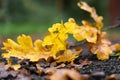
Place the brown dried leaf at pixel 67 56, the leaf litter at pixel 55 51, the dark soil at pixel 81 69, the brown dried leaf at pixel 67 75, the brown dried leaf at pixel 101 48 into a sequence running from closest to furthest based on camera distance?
the brown dried leaf at pixel 67 75 < the dark soil at pixel 81 69 < the leaf litter at pixel 55 51 < the brown dried leaf at pixel 67 56 < the brown dried leaf at pixel 101 48

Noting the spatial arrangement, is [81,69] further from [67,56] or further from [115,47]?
[115,47]

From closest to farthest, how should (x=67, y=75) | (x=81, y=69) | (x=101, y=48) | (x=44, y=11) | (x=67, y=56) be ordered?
(x=67, y=75) → (x=81, y=69) → (x=67, y=56) → (x=101, y=48) → (x=44, y=11)

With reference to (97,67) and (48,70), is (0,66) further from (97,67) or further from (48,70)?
(97,67)

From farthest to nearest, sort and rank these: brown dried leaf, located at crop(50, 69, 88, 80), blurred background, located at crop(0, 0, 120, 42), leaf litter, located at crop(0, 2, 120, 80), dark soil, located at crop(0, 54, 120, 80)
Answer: blurred background, located at crop(0, 0, 120, 42) < leaf litter, located at crop(0, 2, 120, 80) < dark soil, located at crop(0, 54, 120, 80) < brown dried leaf, located at crop(50, 69, 88, 80)

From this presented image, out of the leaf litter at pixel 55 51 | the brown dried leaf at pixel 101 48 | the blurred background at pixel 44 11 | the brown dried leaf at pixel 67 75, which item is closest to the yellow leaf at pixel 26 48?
the leaf litter at pixel 55 51

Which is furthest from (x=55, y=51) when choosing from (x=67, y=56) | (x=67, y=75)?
(x=67, y=75)

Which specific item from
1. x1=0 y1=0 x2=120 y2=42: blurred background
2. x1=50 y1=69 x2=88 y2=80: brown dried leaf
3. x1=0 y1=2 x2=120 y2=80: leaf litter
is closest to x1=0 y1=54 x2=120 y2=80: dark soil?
x1=0 y1=2 x2=120 y2=80: leaf litter

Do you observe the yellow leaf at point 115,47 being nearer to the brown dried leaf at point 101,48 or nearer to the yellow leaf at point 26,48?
the brown dried leaf at point 101,48

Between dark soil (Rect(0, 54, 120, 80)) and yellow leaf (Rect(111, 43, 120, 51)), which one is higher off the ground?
yellow leaf (Rect(111, 43, 120, 51))

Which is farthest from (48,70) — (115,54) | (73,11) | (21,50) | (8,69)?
(73,11)

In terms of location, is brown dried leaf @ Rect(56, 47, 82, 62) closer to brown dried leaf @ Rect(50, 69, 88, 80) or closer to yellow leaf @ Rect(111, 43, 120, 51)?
yellow leaf @ Rect(111, 43, 120, 51)

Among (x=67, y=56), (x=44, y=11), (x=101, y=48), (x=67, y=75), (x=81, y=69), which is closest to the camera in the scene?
(x=67, y=75)
